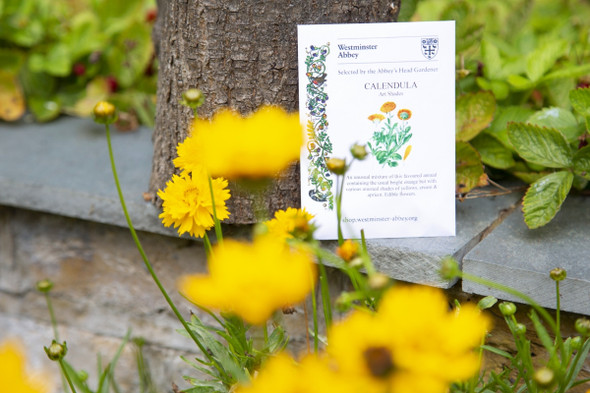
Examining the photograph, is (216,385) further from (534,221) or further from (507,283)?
(534,221)

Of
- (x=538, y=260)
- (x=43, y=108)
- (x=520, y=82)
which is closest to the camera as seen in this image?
(x=538, y=260)

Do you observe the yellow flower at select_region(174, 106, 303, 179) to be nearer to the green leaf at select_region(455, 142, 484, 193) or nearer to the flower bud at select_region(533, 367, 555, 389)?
the flower bud at select_region(533, 367, 555, 389)

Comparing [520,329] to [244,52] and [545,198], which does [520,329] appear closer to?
[545,198]

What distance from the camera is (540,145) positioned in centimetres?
112

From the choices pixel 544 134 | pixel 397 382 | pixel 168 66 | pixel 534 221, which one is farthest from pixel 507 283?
pixel 168 66

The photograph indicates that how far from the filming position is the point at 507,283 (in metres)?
1.00

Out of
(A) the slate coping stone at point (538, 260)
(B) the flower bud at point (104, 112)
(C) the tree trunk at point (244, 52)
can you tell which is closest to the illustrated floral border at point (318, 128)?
(C) the tree trunk at point (244, 52)

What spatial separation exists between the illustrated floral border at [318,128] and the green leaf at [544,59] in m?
0.55

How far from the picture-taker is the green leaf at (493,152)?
1278mm

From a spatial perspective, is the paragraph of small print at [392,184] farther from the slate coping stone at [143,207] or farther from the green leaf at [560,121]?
the green leaf at [560,121]

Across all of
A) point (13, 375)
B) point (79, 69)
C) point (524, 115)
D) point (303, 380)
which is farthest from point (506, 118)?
point (79, 69)

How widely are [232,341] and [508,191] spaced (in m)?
0.71

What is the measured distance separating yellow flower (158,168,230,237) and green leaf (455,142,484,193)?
1.82 feet

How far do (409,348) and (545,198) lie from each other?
711 mm
